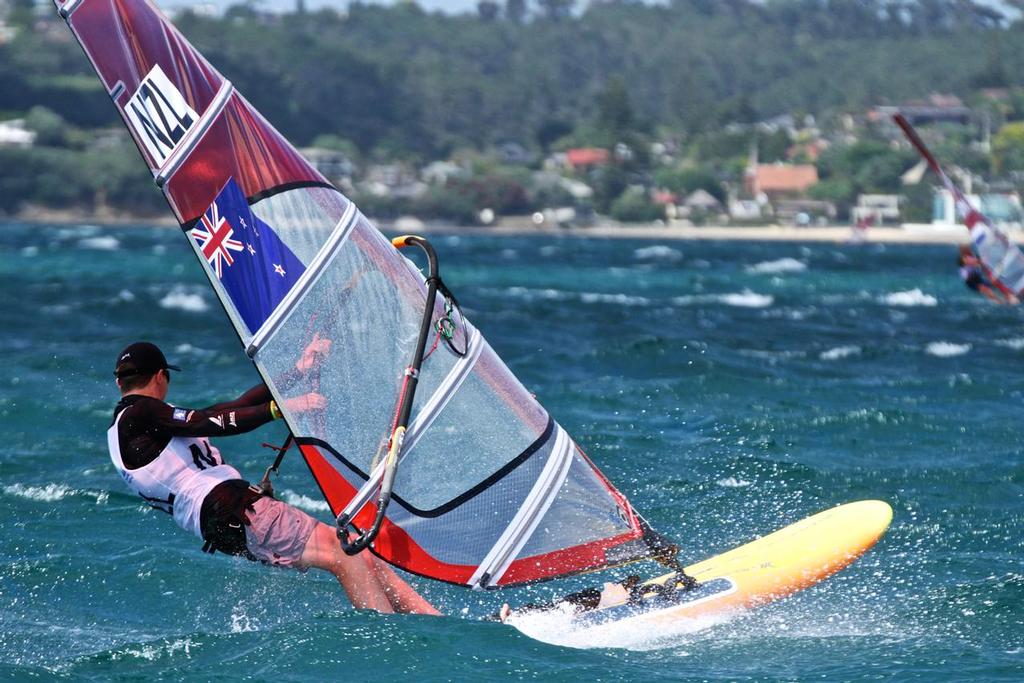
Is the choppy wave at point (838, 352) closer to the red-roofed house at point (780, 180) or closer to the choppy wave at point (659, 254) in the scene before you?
the choppy wave at point (659, 254)

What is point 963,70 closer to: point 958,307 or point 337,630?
point 958,307

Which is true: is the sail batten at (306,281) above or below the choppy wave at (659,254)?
above

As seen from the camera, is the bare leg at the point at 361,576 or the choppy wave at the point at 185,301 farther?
the choppy wave at the point at 185,301

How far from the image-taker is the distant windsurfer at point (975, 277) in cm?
2505

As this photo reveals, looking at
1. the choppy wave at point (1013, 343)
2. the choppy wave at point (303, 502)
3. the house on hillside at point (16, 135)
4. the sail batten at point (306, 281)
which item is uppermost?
the sail batten at point (306, 281)

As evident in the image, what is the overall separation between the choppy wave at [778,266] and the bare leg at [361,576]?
1749 inches

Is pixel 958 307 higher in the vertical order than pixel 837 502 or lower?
lower

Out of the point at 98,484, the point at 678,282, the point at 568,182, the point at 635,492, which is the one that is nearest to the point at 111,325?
the point at 98,484

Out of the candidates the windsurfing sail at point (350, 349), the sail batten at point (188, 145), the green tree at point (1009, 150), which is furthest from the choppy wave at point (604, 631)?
the green tree at point (1009, 150)

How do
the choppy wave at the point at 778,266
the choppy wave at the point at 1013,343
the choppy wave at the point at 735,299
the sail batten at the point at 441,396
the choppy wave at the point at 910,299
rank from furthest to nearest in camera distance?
1. the choppy wave at the point at 778,266
2. the choppy wave at the point at 910,299
3. the choppy wave at the point at 735,299
4. the choppy wave at the point at 1013,343
5. the sail batten at the point at 441,396

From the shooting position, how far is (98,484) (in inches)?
386

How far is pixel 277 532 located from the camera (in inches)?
233

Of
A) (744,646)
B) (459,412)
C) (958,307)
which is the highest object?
(459,412)

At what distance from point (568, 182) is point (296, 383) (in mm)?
123582
